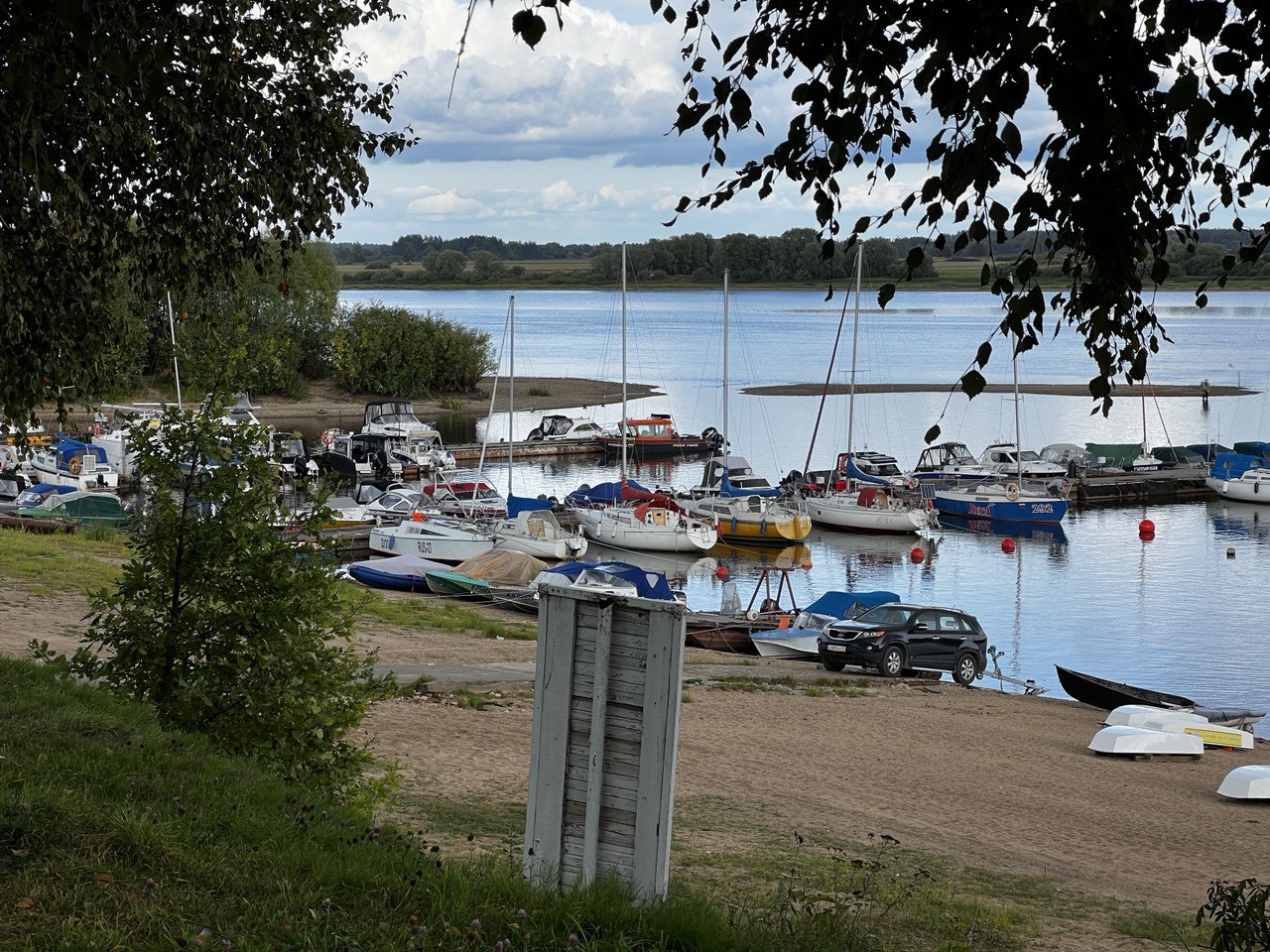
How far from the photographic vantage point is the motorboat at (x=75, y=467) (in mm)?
43500

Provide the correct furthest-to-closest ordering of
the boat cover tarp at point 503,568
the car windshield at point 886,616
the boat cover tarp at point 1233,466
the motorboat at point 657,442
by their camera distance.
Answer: the motorboat at point 657,442 < the boat cover tarp at point 1233,466 < the boat cover tarp at point 503,568 < the car windshield at point 886,616

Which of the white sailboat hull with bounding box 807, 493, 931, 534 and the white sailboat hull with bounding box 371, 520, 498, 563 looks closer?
the white sailboat hull with bounding box 371, 520, 498, 563

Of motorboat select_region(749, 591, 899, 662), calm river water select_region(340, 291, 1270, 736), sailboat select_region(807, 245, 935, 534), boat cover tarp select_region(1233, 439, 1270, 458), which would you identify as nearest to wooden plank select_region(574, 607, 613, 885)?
calm river water select_region(340, 291, 1270, 736)

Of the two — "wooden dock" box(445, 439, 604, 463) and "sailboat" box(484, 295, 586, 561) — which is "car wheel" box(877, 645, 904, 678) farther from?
"wooden dock" box(445, 439, 604, 463)

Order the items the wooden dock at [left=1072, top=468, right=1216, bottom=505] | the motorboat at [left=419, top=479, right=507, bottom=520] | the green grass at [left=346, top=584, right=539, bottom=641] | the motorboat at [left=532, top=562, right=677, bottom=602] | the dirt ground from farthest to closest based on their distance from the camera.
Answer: the wooden dock at [left=1072, top=468, right=1216, bottom=505] → the motorboat at [left=419, top=479, right=507, bottom=520] → the motorboat at [left=532, top=562, right=677, bottom=602] → the green grass at [left=346, top=584, right=539, bottom=641] → the dirt ground

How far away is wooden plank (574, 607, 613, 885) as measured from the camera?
634 centimetres

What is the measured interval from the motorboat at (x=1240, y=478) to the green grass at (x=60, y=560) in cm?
4762

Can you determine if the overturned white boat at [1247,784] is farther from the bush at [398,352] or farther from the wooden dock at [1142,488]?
the bush at [398,352]

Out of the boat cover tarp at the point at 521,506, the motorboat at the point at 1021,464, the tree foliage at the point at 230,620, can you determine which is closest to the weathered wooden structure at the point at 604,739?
the tree foliage at the point at 230,620

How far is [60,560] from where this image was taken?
2522 centimetres

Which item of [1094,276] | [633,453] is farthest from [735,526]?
[1094,276]

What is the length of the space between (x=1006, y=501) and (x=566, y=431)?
2521cm

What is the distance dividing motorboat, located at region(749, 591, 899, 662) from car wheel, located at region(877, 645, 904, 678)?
4.41 ft

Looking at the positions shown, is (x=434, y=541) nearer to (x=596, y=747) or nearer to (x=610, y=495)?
(x=610, y=495)
